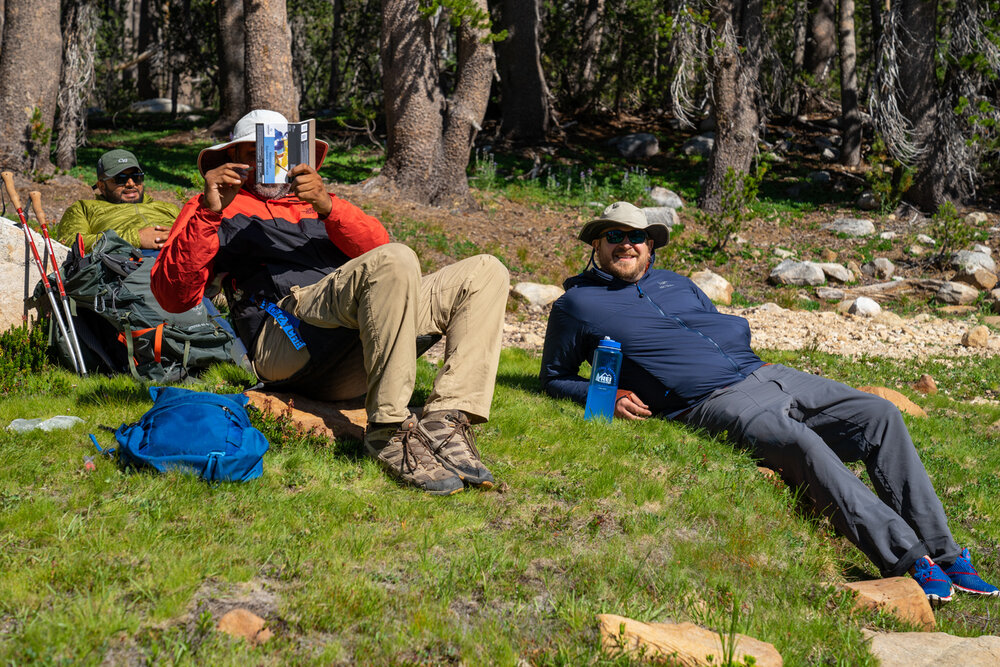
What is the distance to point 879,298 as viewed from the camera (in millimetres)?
12148

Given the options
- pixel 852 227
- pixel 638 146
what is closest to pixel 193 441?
pixel 852 227

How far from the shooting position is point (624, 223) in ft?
16.4

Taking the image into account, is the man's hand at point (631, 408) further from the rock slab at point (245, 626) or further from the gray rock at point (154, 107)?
the gray rock at point (154, 107)

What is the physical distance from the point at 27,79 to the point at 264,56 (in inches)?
138

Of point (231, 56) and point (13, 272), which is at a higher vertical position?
point (231, 56)

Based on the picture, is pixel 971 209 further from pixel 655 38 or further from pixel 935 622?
pixel 935 622

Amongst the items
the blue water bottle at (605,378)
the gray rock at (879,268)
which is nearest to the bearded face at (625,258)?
the blue water bottle at (605,378)

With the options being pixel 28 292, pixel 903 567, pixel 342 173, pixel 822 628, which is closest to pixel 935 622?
pixel 903 567

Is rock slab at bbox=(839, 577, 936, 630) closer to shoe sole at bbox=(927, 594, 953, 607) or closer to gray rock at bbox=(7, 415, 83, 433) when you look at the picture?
Result: shoe sole at bbox=(927, 594, 953, 607)

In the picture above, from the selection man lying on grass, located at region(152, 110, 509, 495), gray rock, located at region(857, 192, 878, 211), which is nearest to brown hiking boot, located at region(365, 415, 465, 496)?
man lying on grass, located at region(152, 110, 509, 495)

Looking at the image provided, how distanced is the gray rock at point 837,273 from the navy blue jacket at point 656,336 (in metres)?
8.50

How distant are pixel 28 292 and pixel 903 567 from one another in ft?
18.8

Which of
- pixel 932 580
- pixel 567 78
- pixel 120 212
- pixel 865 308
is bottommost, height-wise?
pixel 865 308

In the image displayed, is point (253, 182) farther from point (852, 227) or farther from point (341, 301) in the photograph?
point (852, 227)
